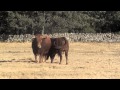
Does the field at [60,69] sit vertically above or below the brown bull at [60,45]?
below

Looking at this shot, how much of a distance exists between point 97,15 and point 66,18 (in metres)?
7.77

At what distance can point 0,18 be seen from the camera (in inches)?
1800

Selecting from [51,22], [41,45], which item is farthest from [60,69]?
[51,22]

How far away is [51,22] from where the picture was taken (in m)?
45.2

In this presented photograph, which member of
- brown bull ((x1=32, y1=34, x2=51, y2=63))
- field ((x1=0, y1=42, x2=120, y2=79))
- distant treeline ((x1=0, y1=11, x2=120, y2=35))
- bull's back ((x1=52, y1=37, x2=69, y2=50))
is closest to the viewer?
field ((x1=0, y1=42, x2=120, y2=79))

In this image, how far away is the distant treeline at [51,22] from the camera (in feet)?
141

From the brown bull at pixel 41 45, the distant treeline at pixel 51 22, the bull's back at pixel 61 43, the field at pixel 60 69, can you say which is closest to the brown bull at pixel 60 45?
the bull's back at pixel 61 43

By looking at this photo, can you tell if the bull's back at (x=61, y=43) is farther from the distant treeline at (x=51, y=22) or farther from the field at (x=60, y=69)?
the distant treeline at (x=51, y=22)

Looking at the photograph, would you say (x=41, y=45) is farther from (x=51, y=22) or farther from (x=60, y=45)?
(x=51, y=22)

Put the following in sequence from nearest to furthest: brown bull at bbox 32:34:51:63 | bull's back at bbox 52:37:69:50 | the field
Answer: the field → brown bull at bbox 32:34:51:63 → bull's back at bbox 52:37:69:50

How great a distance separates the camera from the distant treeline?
43.0m

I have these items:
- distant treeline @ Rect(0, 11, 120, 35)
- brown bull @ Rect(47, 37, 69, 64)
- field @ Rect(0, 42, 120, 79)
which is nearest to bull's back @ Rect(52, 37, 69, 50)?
brown bull @ Rect(47, 37, 69, 64)

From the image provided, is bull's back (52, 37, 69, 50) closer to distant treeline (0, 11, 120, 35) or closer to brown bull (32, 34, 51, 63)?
brown bull (32, 34, 51, 63)

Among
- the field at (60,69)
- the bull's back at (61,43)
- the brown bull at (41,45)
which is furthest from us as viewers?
the bull's back at (61,43)
